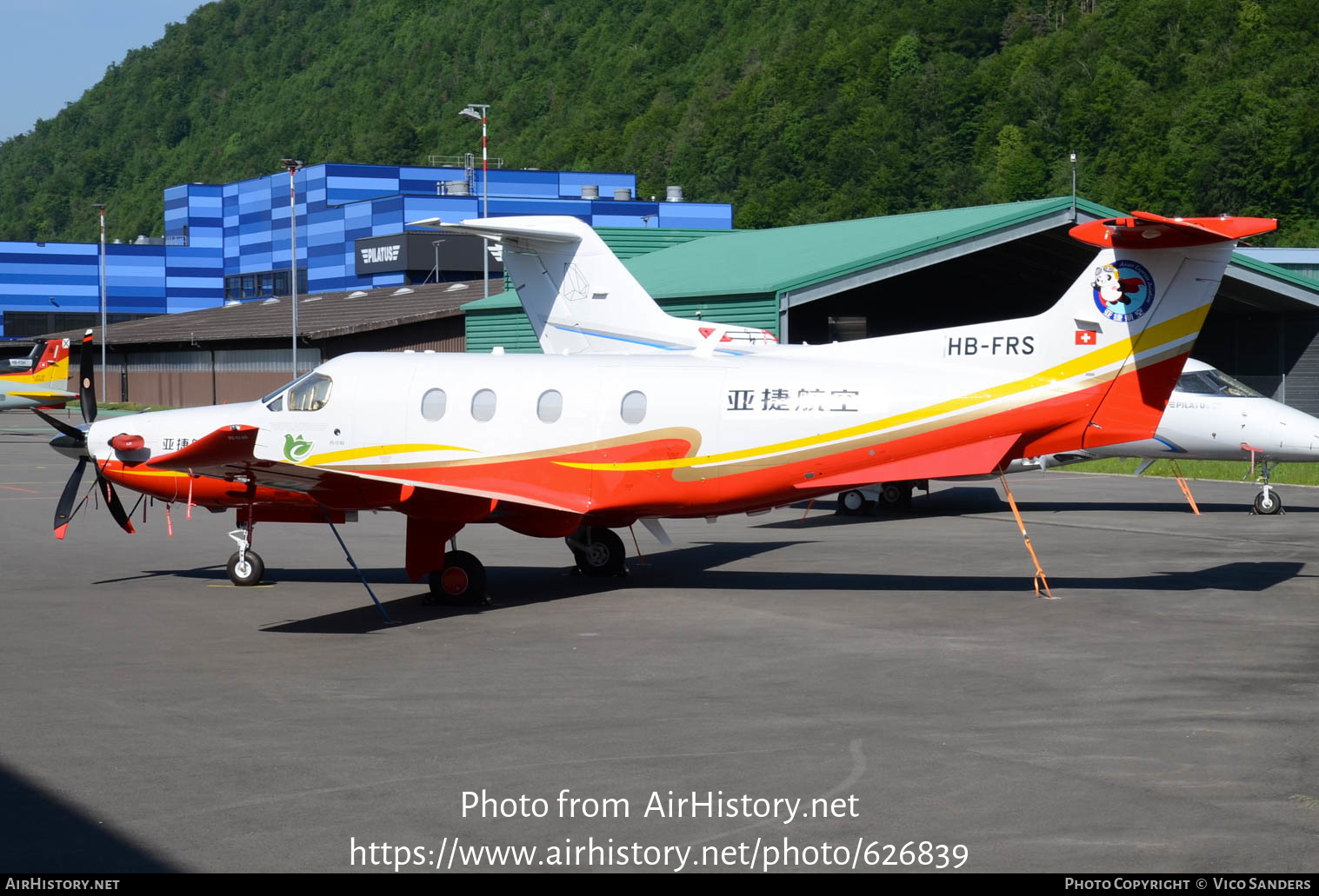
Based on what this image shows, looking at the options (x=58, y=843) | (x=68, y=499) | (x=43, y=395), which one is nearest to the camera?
(x=58, y=843)

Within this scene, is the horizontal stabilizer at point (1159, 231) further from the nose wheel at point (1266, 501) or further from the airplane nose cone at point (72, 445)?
the airplane nose cone at point (72, 445)

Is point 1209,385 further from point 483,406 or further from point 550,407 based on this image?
point 483,406

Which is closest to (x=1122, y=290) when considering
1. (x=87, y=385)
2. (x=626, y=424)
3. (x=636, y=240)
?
(x=626, y=424)

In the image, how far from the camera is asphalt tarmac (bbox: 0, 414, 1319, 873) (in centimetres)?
712

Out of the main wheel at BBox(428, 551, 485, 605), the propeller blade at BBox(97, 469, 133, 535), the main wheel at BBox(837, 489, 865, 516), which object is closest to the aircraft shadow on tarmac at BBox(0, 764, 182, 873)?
the main wheel at BBox(428, 551, 485, 605)

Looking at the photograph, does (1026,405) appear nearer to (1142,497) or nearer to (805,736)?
(805,736)

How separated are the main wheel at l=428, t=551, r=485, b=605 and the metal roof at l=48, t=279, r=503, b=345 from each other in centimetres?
3971

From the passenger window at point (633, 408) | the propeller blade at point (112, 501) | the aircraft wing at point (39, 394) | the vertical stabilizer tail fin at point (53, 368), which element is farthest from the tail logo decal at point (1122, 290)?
the vertical stabilizer tail fin at point (53, 368)

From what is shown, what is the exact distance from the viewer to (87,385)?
17844 millimetres

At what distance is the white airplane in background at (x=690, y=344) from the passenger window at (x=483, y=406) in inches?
286

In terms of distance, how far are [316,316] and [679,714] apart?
194 feet

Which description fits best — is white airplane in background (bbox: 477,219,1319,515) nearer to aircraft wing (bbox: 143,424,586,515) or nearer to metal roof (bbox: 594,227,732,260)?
aircraft wing (bbox: 143,424,586,515)

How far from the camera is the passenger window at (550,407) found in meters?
15.8

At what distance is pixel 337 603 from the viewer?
1530 cm
